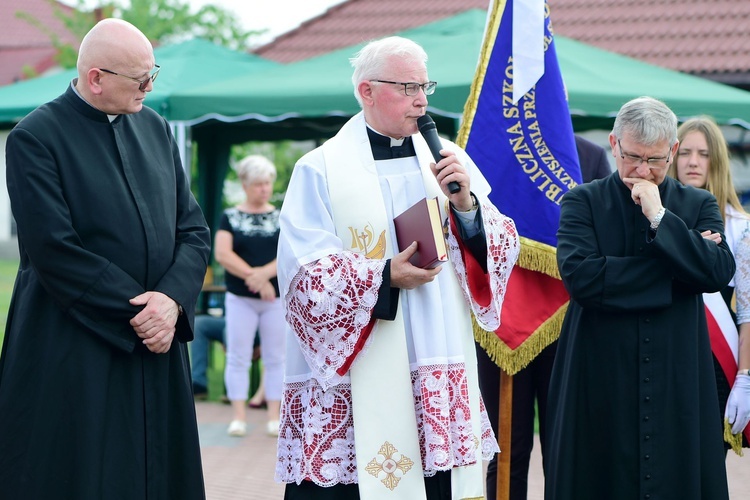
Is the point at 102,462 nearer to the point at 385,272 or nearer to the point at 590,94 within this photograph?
the point at 385,272

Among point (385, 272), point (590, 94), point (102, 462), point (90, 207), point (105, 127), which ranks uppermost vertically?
point (590, 94)

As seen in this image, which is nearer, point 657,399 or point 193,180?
point 657,399

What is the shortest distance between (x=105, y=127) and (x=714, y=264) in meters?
A: 2.20

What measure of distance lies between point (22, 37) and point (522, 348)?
37.7 meters

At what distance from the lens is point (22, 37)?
126 feet

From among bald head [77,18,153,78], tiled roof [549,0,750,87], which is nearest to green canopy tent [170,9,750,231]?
tiled roof [549,0,750,87]

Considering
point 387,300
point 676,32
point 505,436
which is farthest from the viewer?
point 676,32

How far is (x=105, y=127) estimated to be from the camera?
11.7 ft

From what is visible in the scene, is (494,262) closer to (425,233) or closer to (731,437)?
(425,233)

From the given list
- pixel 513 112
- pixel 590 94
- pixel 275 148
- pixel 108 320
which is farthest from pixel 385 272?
pixel 275 148

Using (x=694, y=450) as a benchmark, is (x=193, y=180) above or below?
above

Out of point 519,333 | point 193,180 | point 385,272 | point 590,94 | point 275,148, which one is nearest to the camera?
point 385,272

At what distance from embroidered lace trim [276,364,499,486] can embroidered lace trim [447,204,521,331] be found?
0.73ft

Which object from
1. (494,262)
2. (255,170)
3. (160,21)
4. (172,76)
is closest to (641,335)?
(494,262)
